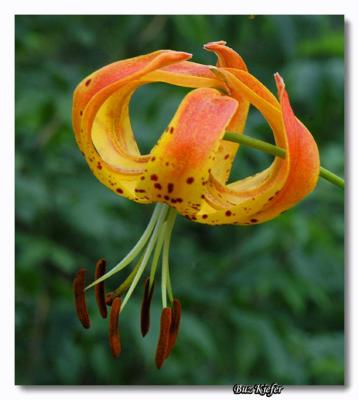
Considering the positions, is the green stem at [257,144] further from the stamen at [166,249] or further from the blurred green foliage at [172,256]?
the blurred green foliage at [172,256]

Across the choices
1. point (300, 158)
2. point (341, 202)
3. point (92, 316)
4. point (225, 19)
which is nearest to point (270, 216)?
point (300, 158)

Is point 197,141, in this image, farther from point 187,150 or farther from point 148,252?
point 148,252

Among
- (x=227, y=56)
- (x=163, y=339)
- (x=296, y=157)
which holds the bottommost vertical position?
(x=163, y=339)

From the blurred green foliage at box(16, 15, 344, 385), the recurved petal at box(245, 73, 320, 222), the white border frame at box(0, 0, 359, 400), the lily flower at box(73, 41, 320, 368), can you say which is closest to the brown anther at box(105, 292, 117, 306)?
the lily flower at box(73, 41, 320, 368)

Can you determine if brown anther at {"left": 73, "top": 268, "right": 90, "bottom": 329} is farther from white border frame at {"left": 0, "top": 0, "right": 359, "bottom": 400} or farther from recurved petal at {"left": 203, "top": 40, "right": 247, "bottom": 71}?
white border frame at {"left": 0, "top": 0, "right": 359, "bottom": 400}
